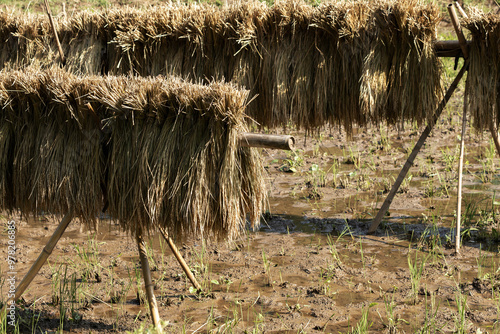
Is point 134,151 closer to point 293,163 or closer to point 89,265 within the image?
point 89,265

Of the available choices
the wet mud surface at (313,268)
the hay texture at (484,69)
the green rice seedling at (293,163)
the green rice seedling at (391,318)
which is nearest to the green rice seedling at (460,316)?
the wet mud surface at (313,268)

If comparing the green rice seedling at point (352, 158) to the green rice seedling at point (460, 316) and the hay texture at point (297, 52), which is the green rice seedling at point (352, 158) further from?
the green rice seedling at point (460, 316)

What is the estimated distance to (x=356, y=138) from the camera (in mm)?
6734

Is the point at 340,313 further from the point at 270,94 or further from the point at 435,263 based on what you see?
the point at 270,94

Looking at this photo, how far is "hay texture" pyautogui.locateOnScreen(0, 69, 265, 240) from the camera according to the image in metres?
2.70

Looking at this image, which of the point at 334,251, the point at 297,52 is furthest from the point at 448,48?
the point at 334,251

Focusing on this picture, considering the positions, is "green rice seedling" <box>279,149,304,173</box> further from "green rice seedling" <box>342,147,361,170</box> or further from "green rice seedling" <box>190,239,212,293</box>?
"green rice seedling" <box>190,239,212,293</box>

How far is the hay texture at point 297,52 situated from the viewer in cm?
422

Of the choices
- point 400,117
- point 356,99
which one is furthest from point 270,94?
point 400,117

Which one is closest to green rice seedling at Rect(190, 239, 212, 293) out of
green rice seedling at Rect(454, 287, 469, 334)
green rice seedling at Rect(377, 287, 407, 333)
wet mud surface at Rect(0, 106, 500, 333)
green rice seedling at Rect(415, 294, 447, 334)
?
wet mud surface at Rect(0, 106, 500, 333)

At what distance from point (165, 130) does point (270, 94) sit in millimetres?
1982

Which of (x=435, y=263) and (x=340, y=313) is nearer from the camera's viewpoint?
(x=340, y=313)

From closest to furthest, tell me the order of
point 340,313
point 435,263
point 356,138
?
point 340,313, point 435,263, point 356,138

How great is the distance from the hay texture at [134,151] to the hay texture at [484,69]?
7.22 feet
